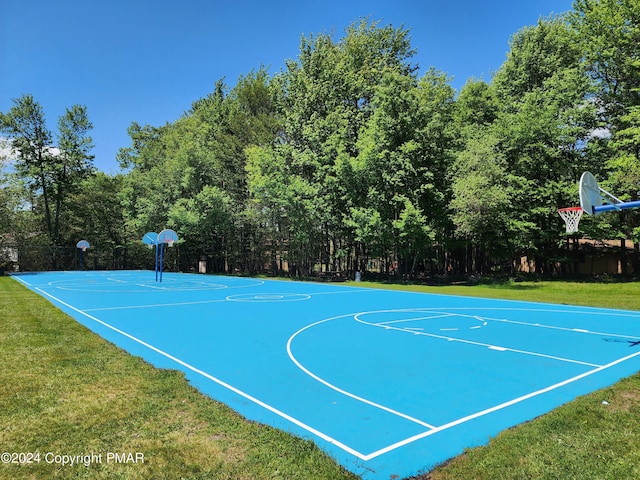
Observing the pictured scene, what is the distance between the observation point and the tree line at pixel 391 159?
23922 mm

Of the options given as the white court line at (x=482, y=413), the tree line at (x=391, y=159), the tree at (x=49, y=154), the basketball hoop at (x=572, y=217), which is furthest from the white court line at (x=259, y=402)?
the tree at (x=49, y=154)

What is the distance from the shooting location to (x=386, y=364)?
647 cm

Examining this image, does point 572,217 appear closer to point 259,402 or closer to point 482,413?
point 482,413

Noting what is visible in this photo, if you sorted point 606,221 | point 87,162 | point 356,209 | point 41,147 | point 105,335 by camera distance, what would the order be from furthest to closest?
point 87,162 < point 41,147 < point 356,209 < point 606,221 < point 105,335

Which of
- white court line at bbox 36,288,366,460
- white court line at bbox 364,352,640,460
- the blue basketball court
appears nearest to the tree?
the blue basketball court

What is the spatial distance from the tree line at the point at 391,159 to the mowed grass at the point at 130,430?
770 inches

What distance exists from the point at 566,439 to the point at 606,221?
24.4 metres

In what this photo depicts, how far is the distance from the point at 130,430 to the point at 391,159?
74.0 feet

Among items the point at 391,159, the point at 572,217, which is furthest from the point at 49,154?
the point at 572,217

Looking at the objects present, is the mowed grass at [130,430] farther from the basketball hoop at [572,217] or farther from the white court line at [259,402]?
the basketball hoop at [572,217]

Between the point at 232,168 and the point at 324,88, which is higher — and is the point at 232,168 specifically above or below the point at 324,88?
below

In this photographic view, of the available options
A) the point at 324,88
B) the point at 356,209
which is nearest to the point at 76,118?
the point at 324,88

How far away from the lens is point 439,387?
17.7 feet

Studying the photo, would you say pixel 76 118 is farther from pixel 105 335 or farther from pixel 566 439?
pixel 566 439
